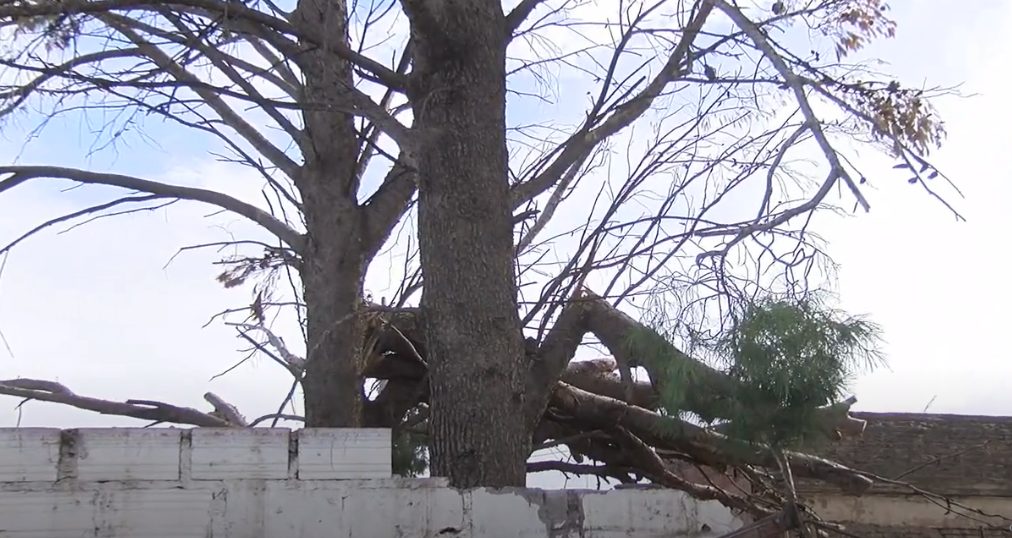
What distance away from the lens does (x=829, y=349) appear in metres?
5.84

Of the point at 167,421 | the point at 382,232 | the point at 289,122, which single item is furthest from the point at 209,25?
the point at 167,421

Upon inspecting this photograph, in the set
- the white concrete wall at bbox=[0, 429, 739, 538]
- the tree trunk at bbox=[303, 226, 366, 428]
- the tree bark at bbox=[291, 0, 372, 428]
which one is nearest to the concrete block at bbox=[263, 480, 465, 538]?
the white concrete wall at bbox=[0, 429, 739, 538]

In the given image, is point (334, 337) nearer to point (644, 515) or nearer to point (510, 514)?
point (510, 514)

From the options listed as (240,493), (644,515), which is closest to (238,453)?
(240,493)

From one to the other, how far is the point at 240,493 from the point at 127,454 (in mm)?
514

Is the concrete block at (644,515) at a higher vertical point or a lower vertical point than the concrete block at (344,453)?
lower

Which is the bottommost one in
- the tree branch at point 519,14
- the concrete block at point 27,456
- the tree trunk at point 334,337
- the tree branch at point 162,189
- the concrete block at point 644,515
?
the concrete block at point 644,515

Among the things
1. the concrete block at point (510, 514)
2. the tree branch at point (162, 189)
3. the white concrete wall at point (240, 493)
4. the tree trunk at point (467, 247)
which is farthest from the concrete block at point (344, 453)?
the tree branch at point (162, 189)

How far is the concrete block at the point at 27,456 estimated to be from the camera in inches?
188

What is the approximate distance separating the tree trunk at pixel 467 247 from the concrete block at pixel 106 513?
172 centimetres

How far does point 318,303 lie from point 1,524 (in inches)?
158

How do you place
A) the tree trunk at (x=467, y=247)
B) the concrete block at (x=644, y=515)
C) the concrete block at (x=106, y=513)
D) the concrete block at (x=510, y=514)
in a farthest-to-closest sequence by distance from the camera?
the tree trunk at (x=467, y=247) < the concrete block at (x=644, y=515) < the concrete block at (x=510, y=514) < the concrete block at (x=106, y=513)

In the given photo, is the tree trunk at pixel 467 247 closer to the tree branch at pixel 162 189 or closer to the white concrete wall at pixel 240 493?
the white concrete wall at pixel 240 493

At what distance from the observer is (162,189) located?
307 inches
